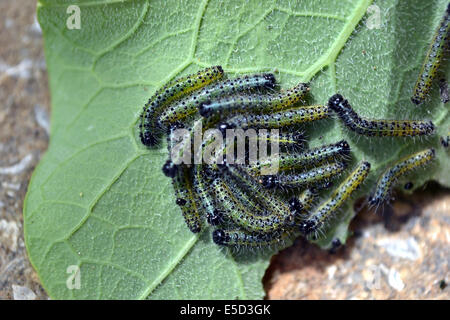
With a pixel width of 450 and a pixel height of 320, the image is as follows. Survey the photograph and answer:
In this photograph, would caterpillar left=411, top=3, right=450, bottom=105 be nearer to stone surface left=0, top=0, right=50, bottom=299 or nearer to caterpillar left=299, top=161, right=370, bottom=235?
caterpillar left=299, top=161, right=370, bottom=235

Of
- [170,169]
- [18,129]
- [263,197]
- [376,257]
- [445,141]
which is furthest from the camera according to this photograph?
[18,129]

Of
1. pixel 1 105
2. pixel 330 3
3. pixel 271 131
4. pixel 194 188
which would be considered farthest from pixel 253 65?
pixel 1 105

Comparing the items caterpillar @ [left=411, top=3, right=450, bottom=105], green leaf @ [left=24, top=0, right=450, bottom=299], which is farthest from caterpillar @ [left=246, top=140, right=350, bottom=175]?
caterpillar @ [left=411, top=3, right=450, bottom=105]

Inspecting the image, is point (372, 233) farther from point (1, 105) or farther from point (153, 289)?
point (1, 105)

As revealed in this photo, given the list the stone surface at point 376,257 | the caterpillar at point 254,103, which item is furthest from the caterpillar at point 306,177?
the stone surface at point 376,257
